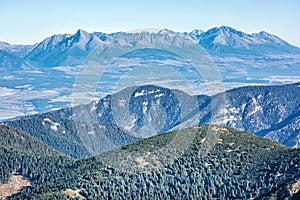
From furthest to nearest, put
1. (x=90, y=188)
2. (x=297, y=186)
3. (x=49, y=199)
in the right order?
(x=90, y=188)
(x=49, y=199)
(x=297, y=186)

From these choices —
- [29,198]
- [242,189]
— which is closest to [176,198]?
[242,189]

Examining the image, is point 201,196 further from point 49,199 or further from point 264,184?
point 49,199

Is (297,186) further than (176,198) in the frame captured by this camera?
No

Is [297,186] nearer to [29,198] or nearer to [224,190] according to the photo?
[224,190]

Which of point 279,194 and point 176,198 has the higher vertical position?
point 279,194

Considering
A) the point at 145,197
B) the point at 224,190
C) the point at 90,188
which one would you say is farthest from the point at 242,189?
the point at 90,188

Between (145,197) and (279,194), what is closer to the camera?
(279,194)

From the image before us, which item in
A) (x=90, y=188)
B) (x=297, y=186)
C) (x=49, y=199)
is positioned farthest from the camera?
(x=90, y=188)

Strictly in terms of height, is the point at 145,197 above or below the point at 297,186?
below
